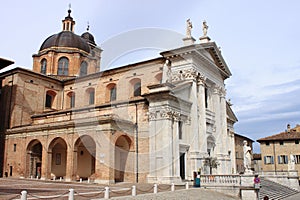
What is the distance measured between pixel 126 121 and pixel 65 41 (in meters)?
18.1

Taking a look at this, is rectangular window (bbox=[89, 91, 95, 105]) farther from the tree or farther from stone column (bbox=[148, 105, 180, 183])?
the tree

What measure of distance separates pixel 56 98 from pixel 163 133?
1566 cm

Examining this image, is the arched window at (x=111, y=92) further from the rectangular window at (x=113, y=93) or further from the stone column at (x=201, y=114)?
the stone column at (x=201, y=114)

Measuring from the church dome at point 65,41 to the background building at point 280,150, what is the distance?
81.2 feet

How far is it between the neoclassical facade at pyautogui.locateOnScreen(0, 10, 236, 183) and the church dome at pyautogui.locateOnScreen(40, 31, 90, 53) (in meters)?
4.26

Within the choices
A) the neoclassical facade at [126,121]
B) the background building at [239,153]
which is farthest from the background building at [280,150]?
the neoclassical facade at [126,121]

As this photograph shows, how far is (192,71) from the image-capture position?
23.6m

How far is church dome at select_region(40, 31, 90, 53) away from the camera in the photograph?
115 ft

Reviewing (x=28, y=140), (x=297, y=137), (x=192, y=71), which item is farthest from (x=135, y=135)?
(x=297, y=137)

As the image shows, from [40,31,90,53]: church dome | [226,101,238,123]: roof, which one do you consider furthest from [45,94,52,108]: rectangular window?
[226,101,238,123]: roof

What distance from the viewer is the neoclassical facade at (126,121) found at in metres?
20.6

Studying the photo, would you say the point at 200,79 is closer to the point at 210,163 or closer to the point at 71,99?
the point at 210,163

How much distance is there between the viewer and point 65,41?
3516 cm

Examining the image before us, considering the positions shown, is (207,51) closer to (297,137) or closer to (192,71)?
(192,71)
